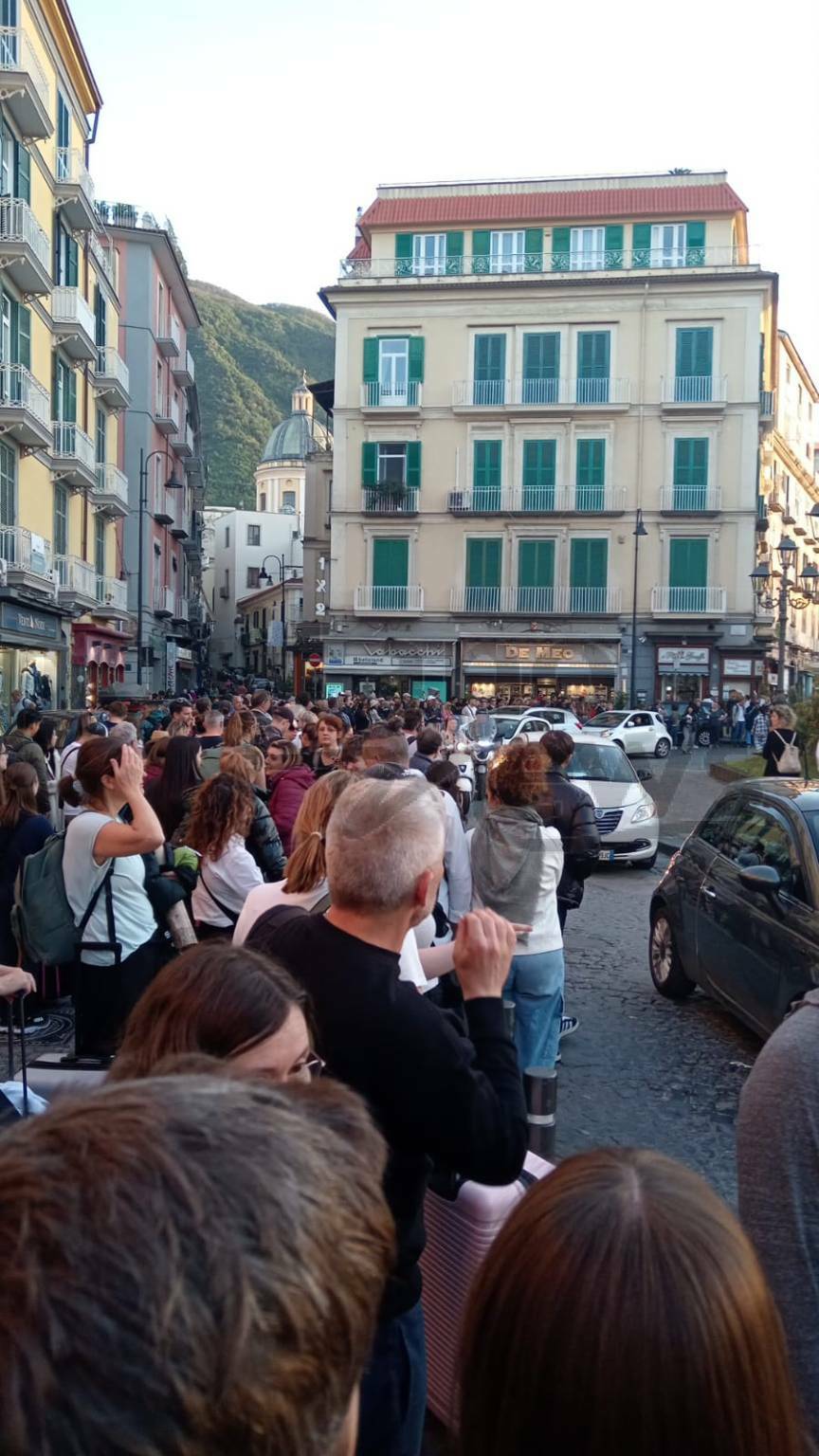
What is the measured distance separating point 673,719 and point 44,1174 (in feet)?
124

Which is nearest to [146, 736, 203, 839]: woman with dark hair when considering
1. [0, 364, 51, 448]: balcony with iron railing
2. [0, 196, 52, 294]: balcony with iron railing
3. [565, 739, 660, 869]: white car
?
[565, 739, 660, 869]: white car

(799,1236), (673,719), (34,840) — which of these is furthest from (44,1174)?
(673,719)

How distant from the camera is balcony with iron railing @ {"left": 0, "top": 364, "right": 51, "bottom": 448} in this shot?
22.9m

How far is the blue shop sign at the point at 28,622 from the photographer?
22.4 metres

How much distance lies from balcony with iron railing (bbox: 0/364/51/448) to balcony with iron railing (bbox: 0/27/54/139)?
482 centimetres

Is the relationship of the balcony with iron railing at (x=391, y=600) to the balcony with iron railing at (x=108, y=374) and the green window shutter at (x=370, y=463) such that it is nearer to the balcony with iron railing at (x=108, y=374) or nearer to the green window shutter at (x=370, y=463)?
the green window shutter at (x=370, y=463)

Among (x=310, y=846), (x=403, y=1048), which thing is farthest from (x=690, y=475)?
(x=403, y=1048)

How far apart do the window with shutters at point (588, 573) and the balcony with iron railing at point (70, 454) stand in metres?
17.7

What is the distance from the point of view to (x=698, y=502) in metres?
39.4

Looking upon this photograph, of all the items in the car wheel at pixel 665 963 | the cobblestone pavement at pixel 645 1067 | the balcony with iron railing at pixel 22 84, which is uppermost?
the balcony with iron railing at pixel 22 84

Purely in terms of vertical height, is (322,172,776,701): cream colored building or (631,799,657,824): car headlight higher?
(322,172,776,701): cream colored building

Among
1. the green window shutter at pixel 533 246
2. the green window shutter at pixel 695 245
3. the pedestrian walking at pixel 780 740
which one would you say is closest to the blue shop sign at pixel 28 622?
the pedestrian walking at pixel 780 740

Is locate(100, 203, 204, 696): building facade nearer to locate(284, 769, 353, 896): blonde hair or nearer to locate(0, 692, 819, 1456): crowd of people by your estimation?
locate(284, 769, 353, 896): blonde hair

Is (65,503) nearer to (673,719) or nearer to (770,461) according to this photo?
(673,719)
